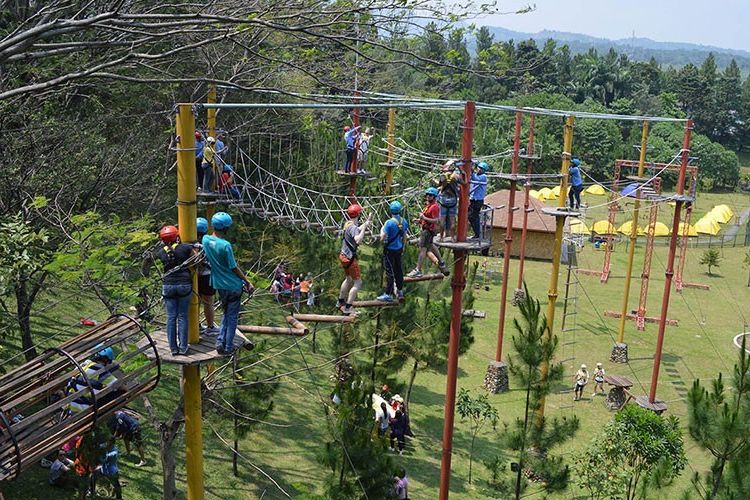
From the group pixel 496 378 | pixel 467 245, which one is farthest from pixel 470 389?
pixel 467 245

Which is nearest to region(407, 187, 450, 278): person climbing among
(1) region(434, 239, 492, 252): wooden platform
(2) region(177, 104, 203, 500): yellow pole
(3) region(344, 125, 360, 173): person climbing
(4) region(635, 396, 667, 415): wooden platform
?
(1) region(434, 239, 492, 252): wooden platform

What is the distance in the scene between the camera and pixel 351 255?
9773mm

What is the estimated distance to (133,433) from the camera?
11648 millimetres

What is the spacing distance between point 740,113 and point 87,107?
72750 mm

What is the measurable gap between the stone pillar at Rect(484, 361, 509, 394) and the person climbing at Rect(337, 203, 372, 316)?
9.88m

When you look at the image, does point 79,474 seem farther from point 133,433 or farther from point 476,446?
point 476,446

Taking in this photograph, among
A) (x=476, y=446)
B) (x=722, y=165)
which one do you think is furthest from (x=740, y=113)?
(x=476, y=446)

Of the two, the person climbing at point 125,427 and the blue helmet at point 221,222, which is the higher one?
the blue helmet at point 221,222

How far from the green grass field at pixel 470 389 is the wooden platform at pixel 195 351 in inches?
117

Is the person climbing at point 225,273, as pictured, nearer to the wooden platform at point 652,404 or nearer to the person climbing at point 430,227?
the person climbing at point 430,227

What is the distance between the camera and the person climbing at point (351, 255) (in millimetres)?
9430

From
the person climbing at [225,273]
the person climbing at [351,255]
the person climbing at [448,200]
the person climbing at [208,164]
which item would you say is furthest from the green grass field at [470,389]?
the person climbing at [208,164]

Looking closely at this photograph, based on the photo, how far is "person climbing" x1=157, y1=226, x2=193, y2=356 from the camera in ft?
19.8

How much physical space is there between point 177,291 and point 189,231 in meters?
0.49
